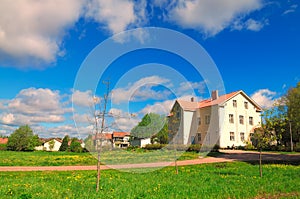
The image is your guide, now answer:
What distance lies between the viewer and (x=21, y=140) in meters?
67.2

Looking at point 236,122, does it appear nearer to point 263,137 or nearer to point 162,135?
point 162,135

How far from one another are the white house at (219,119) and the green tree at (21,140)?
43673mm

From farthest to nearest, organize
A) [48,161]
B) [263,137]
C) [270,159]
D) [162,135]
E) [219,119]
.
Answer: [219,119], [162,135], [48,161], [270,159], [263,137]

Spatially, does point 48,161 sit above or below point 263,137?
below

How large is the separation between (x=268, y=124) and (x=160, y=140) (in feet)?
102

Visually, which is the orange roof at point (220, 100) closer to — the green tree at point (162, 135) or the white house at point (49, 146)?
the green tree at point (162, 135)

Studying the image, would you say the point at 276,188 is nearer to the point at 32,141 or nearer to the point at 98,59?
the point at 98,59

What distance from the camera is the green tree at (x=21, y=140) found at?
66812mm

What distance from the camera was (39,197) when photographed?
7.90m

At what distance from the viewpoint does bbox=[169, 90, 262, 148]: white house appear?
44156mm

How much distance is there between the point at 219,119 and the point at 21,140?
51.0 metres

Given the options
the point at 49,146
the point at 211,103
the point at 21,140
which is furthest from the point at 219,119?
the point at 49,146

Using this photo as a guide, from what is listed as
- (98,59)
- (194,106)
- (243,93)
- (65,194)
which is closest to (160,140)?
(194,106)

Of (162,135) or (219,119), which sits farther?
(219,119)
